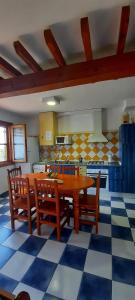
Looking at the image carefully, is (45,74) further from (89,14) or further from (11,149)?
(11,149)

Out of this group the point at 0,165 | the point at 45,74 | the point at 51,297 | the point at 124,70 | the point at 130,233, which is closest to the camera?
the point at 51,297

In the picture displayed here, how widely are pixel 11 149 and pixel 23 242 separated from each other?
2.69m

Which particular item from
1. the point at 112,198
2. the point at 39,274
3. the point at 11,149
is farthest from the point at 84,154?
the point at 39,274

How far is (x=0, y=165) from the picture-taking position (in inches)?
148

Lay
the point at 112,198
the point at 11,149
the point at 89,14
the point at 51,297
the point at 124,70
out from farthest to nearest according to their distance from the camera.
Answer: the point at 11,149 → the point at 112,198 → the point at 124,70 → the point at 51,297 → the point at 89,14

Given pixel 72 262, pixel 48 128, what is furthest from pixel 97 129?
pixel 72 262

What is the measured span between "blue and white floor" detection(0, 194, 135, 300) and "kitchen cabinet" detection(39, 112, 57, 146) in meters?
2.30

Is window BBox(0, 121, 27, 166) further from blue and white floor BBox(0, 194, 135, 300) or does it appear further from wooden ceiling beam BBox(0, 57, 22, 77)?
wooden ceiling beam BBox(0, 57, 22, 77)

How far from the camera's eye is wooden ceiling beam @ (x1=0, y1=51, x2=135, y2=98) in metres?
1.50

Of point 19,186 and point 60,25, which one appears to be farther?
point 19,186

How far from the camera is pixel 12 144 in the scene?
4.16 meters

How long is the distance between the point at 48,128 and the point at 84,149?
3.78 feet

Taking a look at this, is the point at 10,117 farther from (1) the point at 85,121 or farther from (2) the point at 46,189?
(2) the point at 46,189

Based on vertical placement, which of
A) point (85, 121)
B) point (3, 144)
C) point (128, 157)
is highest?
point (85, 121)
